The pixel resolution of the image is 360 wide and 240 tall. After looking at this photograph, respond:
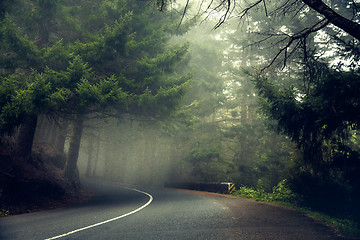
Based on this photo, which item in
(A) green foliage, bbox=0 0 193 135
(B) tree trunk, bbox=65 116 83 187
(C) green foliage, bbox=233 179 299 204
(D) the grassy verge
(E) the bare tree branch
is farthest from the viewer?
(B) tree trunk, bbox=65 116 83 187

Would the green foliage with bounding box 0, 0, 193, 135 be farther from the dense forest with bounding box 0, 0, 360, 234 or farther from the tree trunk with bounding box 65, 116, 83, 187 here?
the tree trunk with bounding box 65, 116, 83, 187

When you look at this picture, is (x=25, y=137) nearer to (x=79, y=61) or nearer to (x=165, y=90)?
(x=79, y=61)

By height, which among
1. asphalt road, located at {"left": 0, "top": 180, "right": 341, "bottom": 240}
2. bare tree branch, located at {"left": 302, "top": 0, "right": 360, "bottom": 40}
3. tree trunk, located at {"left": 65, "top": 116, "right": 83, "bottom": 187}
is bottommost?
asphalt road, located at {"left": 0, "top": 180, "right": 341, "bottom": 240}

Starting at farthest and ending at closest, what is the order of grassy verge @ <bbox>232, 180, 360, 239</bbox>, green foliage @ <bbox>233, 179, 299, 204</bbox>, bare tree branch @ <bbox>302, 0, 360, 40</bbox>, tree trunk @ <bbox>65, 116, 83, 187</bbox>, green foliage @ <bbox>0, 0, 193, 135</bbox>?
tree trunk @ <bbox>65, 116, 83, 187</bbox>
green foliage @ <bbox>233, 179, 299, 204</bbox>
green foliage @ <bbox>0, 0, 193, 135</bbox>
grassy verge @ <bbox>232, 180, 360, 239</bbox>
bare tree branch @ <bbox>302, 0, 360, 40</bbox>

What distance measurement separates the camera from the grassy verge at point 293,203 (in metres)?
6.59

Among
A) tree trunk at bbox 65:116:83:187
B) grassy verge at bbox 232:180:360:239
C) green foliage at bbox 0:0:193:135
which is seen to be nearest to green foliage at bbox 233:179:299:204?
grassy verge at bbox 232:180:360:239

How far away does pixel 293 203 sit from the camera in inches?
458

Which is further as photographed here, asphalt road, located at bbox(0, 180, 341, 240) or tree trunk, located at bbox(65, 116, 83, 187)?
tree trunk, located at bbox(65, 116, 83, 187)

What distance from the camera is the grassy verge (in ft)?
21.6

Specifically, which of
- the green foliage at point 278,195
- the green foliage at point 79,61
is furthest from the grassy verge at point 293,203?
the green foliage at point 79,61

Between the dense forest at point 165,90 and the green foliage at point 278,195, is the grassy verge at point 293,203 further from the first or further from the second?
the dense forest at point 165,90

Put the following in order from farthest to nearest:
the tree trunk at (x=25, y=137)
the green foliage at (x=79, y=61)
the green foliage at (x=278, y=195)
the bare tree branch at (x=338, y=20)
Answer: the green foliage at (x=278, y=195) → the tree trunk at (x=25, y=137) → the green foliage at (x=79, y=61) → the bare tree branch at (x=338, y=20)

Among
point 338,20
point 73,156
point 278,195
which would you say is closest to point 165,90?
point 73,156

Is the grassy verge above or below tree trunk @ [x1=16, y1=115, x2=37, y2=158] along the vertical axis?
below
